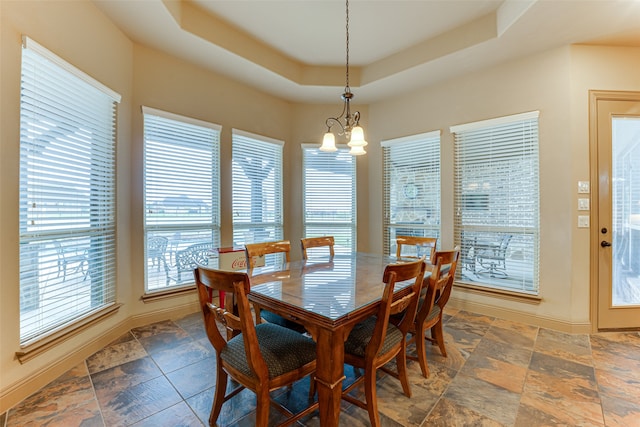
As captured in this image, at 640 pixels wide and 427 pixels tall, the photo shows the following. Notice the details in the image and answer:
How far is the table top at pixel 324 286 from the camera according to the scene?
1.35m

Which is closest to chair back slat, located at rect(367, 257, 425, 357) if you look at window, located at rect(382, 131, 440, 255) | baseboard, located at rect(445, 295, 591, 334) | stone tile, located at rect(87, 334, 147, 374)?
stone tile, located at rect(87, 334, 147, 374)

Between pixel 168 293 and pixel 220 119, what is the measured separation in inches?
84.1

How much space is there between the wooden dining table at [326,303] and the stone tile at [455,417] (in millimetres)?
684

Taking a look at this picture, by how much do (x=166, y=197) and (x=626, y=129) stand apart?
189 inches

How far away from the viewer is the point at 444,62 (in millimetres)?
2996

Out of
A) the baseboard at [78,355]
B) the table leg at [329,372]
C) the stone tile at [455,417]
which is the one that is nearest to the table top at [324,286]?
the table leg at [329,372]

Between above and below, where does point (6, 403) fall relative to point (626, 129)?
below

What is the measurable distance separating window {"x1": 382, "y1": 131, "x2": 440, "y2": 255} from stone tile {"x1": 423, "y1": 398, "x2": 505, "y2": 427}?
222 cm

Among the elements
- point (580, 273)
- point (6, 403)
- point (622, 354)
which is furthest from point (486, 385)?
point (6, 403)

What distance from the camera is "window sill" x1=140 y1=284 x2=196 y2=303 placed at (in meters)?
2.79

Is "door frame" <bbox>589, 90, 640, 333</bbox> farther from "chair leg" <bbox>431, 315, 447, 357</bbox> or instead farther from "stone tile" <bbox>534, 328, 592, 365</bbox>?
"chair leg" <bbox>431, 315, 447, 357</bbox>

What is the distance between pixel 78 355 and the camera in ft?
6.94

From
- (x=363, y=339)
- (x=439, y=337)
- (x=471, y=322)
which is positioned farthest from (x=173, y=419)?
(x=471, y=322)

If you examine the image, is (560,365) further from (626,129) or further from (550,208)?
(626,129)
